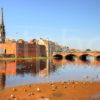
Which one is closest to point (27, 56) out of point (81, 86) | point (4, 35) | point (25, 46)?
point (25, 46)

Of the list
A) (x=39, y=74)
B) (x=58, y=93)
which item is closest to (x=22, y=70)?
(x=39, y=74)

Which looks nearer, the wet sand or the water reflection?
the wet sand

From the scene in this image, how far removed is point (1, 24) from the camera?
122m

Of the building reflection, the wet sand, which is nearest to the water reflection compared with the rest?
the building reflection

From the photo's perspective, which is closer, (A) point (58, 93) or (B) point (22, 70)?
(A) point (58, 93)

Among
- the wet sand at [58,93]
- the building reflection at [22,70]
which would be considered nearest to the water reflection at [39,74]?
the building reflection at [22,70]

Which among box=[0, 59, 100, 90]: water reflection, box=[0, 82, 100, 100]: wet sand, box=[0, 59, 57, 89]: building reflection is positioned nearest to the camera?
box=[0, 82, 100, 100]: wet sand

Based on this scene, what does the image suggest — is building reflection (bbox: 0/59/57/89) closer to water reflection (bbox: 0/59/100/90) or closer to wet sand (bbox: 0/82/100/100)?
water reflection (bbox: 0/59/100/90)

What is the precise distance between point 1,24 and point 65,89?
9520 centimetres

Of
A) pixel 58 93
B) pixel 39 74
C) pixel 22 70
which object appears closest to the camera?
pixel 58 93

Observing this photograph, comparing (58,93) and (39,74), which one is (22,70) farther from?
(58,93)

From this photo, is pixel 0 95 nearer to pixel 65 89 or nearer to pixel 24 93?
pixel 24 93

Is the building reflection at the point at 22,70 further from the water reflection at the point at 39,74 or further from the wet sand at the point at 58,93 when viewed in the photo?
the wet sand at the point at 58,93

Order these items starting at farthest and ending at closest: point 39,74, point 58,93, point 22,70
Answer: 1. point 22,70
2. point 39,74
3. point 58,93
